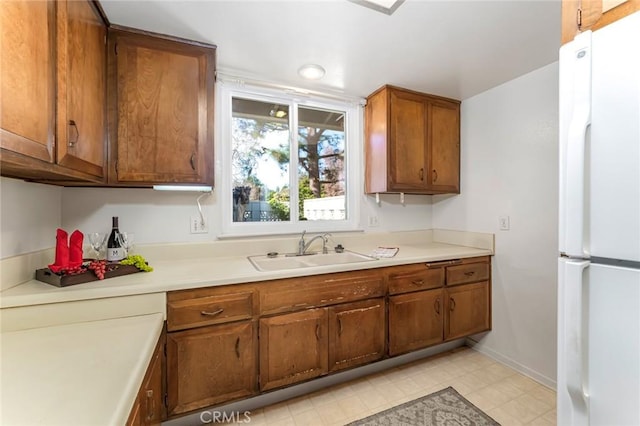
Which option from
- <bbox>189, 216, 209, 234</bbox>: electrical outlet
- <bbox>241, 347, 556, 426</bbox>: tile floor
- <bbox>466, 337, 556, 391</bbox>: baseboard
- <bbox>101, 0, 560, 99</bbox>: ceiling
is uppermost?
<bbox>101, 0, 560, 99</bbox>: ceiling

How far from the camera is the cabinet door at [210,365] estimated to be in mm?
1357

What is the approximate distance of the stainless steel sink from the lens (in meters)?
1.99

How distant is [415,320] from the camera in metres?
2.00

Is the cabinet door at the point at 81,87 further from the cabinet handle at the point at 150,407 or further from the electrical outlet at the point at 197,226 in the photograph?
the cabinet handle at the point at 150,407

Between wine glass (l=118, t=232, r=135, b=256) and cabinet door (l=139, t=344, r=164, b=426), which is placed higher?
wine glass (l=118, t=232, r=135, b=256)

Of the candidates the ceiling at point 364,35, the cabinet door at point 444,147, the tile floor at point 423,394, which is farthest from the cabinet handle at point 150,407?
the cabinet door at point 444,147

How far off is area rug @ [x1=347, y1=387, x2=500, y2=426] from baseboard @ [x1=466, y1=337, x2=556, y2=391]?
65 cm

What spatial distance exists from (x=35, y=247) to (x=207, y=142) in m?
1.02

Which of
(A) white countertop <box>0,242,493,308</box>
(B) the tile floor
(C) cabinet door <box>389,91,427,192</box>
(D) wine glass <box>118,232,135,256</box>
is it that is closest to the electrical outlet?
(A) white countertop <box>0,242,493,308</box>

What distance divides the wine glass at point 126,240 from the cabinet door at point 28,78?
0.76 metres

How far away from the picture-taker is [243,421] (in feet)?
5.19

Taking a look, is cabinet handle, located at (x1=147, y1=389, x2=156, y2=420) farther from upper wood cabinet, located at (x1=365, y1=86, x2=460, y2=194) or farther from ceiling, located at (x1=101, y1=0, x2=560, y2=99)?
upper wood cabinet, located at (x1=365, y1=86, x2=460, y2=194)

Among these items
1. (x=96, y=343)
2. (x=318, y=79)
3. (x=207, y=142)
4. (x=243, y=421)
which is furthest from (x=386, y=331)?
(x=318, y=79)

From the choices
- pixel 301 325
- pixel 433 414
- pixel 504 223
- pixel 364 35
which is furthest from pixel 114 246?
pixel 504 223
